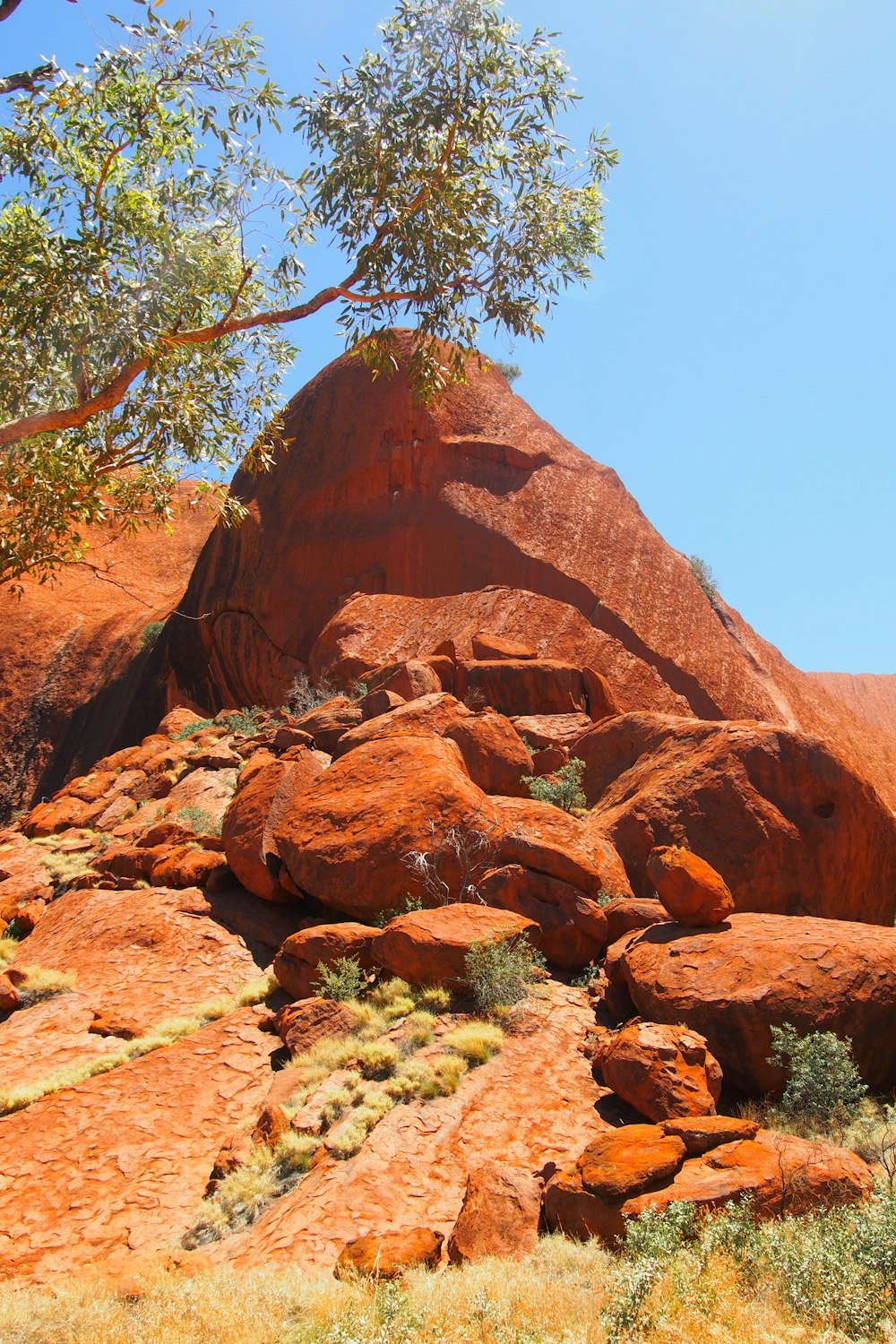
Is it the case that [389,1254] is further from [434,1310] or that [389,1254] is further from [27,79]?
[27,79]

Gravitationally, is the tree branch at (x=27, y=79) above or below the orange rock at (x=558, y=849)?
above

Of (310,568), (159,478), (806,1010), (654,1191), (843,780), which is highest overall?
(310,568)

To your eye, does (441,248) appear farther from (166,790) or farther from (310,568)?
(310,568)

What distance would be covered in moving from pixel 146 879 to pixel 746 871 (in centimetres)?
697

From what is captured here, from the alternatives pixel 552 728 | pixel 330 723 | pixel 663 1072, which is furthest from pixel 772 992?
pixel 330 723

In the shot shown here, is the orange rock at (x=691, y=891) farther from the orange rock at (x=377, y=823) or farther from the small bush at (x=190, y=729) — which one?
the small bush at (x=190, y=729)

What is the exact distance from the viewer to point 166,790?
15.1 meters

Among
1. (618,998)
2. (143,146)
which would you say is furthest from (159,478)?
(618,998)

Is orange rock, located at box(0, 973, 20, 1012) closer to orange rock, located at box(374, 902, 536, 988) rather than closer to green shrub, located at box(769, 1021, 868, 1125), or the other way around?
orange rock, located at box(374, 902, 536, 988)

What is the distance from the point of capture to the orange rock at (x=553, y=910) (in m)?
8.62

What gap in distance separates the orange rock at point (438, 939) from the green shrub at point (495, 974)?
63 mm

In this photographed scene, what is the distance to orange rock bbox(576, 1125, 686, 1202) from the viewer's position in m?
4.86

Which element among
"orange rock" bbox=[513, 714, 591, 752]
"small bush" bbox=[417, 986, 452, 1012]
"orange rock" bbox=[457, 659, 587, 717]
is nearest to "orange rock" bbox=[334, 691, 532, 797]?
"orange rock" bbox=[513, 714, 591, 752]

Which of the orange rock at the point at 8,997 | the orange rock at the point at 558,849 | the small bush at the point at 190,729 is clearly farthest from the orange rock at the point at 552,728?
the small bush at the point at 190,729
